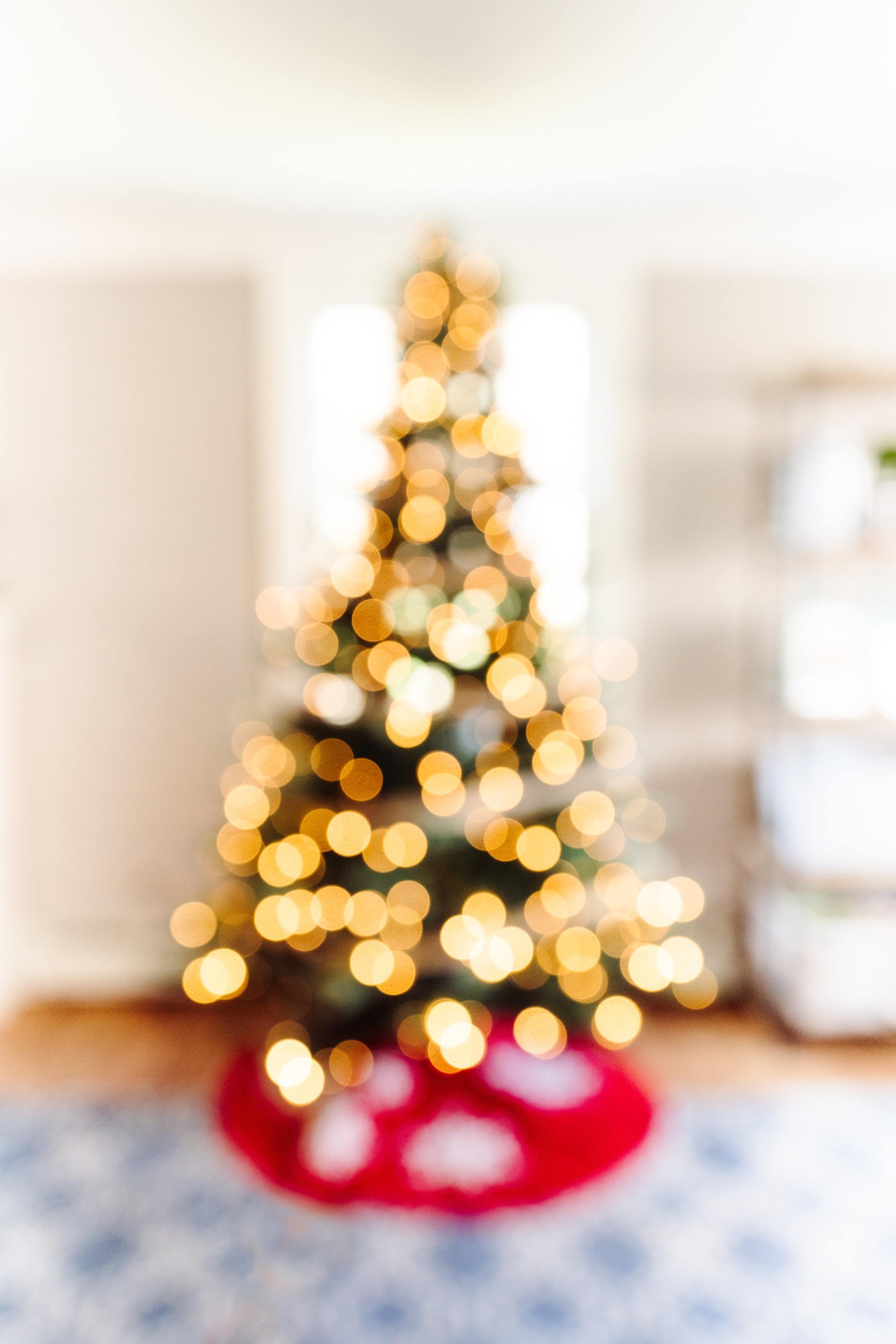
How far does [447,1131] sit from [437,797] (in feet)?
2.63

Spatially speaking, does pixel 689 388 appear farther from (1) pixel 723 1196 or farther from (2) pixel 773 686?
(1) pixel 723 1196

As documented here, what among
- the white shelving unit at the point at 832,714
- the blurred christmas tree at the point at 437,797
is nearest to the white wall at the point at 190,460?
the white shelving unit at the point at 832,714

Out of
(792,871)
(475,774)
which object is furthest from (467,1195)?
(792,871)

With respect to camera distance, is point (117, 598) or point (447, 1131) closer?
point (447, 1131)

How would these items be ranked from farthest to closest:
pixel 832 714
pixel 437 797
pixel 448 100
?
pixel 832 714 < pixel 437 797 < pixel 448 100

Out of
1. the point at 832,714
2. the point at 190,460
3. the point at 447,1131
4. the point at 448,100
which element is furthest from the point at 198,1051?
the point at 448,100

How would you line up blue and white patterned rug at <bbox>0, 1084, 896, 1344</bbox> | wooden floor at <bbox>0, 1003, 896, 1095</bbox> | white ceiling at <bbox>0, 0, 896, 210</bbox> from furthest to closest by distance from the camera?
1. wooden floor at <bbox>0, 1003, 896, 1095</bbox>
2. blue and white patterned rug at <bbox>0, 1084, 896, 1344</bbox>
3. white ceiling at <bbox>0, 0, 896, 210</bbox>

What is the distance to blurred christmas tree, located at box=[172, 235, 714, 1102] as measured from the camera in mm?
2137

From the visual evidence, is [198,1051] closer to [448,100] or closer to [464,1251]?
[464,1251]

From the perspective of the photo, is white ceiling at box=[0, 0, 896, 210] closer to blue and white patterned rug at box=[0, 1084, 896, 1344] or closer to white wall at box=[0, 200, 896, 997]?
white wall at box=[0, 200, 896, 997]

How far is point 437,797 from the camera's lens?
227 centimetres

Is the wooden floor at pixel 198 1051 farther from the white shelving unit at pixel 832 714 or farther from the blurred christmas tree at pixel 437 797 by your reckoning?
the blurred christmas tree at pixel 437 797

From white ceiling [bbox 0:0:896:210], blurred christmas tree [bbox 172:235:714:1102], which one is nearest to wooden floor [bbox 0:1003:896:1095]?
blurred christmas tree [bbox 172:235:714:1102]

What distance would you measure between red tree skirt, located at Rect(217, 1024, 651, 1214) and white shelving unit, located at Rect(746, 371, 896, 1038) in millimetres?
655
